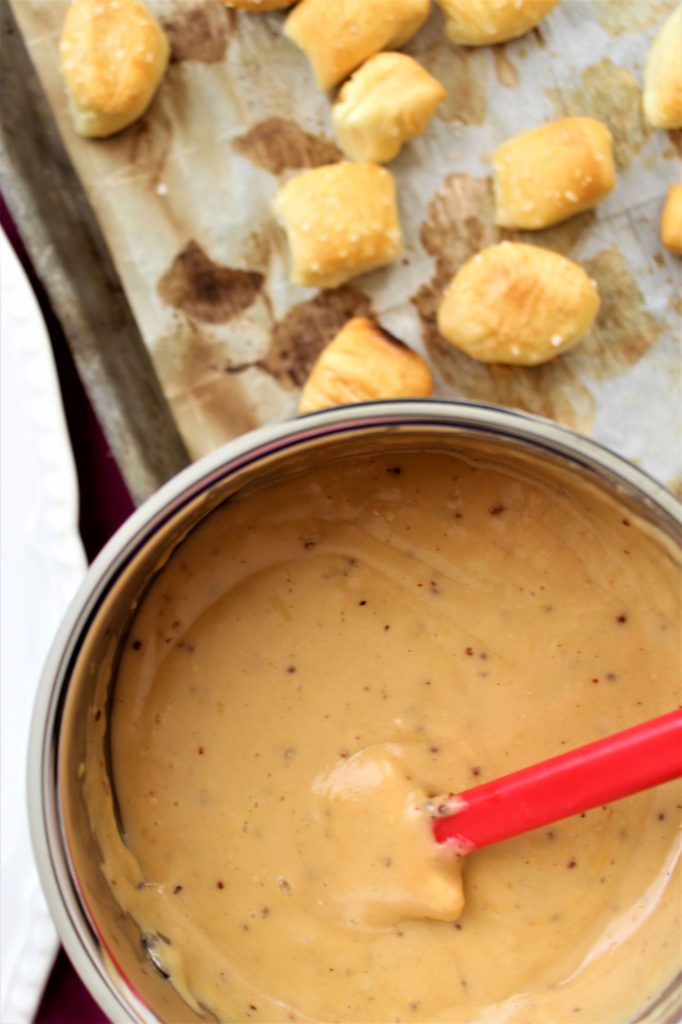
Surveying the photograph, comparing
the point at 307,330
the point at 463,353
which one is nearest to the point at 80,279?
the point at 307,330

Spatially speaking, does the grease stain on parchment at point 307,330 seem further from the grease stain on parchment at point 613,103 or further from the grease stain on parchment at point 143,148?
the grease stain on parchment at point 613,103

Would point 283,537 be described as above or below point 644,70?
below

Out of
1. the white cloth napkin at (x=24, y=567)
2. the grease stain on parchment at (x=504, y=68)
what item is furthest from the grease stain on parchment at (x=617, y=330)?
the white cloth napkin at (x=24, y=567)

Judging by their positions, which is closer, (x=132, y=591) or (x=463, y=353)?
(x=132, y=591)

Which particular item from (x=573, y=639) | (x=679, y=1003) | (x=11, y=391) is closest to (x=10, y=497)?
(x=11, y=391)

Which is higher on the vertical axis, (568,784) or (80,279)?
(80,279)

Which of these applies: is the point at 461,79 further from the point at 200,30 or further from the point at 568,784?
the point at 568,784

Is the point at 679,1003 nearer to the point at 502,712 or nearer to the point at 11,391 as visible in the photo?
the point at 502,712
